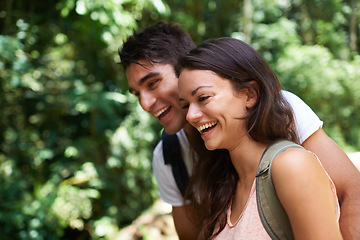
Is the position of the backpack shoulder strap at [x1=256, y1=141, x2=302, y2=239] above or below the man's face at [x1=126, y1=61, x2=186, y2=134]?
below

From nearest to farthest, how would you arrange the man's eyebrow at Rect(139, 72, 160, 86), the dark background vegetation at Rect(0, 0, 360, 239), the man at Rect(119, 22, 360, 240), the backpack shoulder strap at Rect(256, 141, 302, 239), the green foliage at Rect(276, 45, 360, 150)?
the backpack shoulder strap at Rect(256, 141, 302, 239) < the man at Rect(119, 22, 360, 240) < the man's eyebrow at Rect(139, 72, 160, 86) < the dark background vegetation at Rect(0, 0, 360, 239) < the green foliage at Rect(276, 45, 360, 150)

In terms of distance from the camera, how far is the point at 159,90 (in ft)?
5.48

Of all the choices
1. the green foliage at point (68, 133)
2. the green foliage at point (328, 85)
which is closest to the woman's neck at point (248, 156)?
the green foliage at point (68, 133)

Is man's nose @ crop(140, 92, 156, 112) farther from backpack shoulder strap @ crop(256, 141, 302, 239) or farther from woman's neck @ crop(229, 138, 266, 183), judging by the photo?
backpack shoulder strap @ crop(256, 141, 302, 239)

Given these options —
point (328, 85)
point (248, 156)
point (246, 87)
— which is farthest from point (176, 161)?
point (328, 85)

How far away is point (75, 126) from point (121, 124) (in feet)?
2.34

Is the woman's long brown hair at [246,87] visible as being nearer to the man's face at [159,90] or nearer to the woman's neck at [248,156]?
the woman's neck at [248,156]

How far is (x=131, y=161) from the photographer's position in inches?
172

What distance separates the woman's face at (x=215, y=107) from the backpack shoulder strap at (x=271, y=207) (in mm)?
183

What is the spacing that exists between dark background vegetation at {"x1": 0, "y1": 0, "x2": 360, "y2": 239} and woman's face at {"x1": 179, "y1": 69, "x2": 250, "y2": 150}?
194cm

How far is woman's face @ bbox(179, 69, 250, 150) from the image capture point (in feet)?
3.79

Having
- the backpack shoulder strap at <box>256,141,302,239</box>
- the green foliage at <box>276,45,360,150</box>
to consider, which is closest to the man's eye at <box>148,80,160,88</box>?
the backpack shoulder strap at <box>256,141,302,239</box>

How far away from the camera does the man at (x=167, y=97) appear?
1348mm

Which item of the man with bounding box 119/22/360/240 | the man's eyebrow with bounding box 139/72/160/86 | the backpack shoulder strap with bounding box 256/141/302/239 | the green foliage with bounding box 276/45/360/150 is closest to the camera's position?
the backpack shoulder strap with bounding box 256/141/302/239
